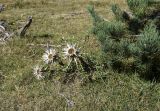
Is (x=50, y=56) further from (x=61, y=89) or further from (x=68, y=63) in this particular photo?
(x=61, y=89)

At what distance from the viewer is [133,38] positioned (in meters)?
8.91

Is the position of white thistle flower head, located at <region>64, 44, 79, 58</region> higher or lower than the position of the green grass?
higher

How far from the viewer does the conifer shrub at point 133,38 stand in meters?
7.82

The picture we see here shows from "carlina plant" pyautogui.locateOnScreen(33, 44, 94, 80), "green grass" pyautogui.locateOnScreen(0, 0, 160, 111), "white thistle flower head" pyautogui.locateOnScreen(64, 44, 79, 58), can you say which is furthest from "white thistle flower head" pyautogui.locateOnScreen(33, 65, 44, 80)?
"white thistle flower head" pyautogui.locateOnScreen(64, 44, 79, 58)

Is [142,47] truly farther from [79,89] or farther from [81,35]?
[81,35]

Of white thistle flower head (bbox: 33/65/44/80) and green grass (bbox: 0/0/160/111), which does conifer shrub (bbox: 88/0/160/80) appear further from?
white thistle flower head (bbox: 33/65/44/80)

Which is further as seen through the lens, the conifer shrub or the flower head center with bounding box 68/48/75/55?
the flower head center with bounding box 68/48/75/55

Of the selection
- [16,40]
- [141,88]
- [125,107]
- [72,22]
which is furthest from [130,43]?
[72,22]

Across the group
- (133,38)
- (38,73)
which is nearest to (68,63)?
(38,73)

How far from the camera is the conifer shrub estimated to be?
782cm

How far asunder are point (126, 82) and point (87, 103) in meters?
1.22

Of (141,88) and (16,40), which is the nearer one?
(141,88)

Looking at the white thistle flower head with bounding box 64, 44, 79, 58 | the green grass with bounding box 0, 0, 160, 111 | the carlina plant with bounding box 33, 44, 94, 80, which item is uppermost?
the white thistle flower head with bounding box 64, 44, 79, 58

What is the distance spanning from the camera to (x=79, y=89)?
315 inches
